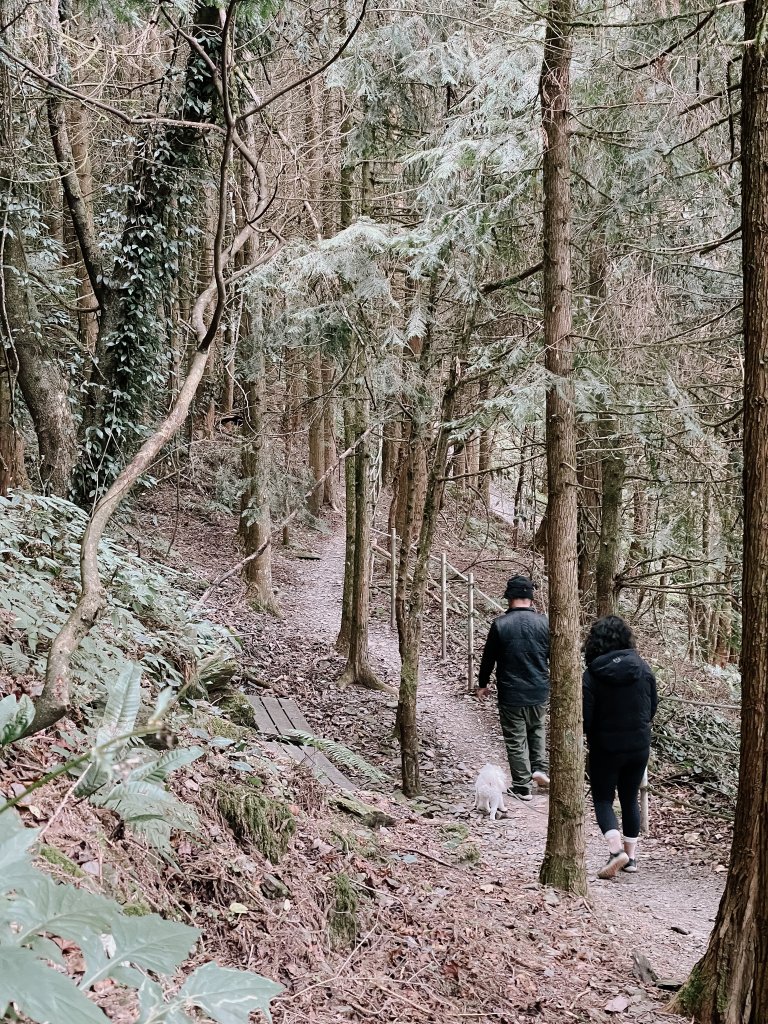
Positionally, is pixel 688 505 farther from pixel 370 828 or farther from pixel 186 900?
pixel 186 900

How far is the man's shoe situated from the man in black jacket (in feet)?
5.30

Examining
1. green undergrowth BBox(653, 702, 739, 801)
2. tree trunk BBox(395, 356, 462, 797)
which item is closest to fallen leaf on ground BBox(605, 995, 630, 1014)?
tree trunk BBox(395, 356, 462, 797)

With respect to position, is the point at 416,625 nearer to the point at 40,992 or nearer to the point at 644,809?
the point at 644,809

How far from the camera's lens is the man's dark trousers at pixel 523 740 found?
7664mm

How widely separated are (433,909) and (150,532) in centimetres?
1244

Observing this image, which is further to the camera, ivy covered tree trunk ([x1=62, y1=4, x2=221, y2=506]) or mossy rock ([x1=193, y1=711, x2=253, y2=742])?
ivy covered tree trunk ([x1=62, y1=4, x2=221, y2=506])

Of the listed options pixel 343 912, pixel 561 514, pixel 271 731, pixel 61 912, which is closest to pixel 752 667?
pixel 561 514

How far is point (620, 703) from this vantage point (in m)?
5.92

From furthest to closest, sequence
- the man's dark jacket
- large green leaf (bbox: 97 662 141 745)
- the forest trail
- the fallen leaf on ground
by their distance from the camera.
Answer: the man's dark jacket
the forest trail
the fallen leaf on ground
large green leaf (bbox: 97 662 141 745)

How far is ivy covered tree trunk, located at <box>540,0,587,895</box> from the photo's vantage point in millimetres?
5051

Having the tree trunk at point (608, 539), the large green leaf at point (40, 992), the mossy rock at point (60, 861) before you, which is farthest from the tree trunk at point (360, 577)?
the large green leaf at point (40, 992)

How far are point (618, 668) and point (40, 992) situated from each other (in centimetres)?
557

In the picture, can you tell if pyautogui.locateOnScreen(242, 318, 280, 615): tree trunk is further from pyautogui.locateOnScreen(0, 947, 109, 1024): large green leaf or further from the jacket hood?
pyautogui.locateOnScreen(0, 947, 109, 1024): large green leaf

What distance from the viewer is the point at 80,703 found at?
338cm
